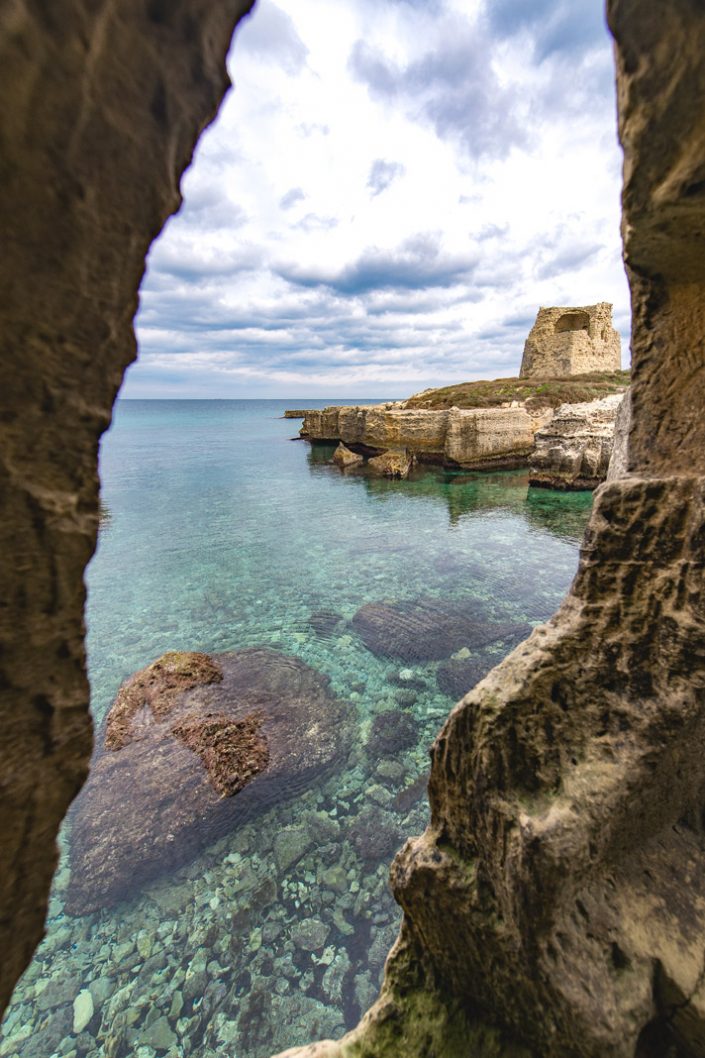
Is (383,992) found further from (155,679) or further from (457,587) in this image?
(457,587)

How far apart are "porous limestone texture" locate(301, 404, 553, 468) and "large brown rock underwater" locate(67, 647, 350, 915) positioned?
23609mm

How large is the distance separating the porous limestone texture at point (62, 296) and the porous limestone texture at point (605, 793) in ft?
6.02

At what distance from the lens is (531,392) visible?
35250mm

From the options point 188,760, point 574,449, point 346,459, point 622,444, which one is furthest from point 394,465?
point 622,444

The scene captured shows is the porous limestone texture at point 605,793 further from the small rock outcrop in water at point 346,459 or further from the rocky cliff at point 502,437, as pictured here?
the small rock outcrop in water at point 346,459

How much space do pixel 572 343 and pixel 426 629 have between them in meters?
43.1

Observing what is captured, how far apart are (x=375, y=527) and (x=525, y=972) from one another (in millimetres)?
16831

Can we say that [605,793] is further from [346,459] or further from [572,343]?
[572,343]

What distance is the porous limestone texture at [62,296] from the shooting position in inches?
44.1

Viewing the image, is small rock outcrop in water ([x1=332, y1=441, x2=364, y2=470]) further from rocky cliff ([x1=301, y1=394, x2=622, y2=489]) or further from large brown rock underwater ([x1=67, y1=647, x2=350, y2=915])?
large brown rock underwater ([x1=67, y1=647, x2=350, y2=915])

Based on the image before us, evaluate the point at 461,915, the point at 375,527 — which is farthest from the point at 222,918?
the point at 375,527

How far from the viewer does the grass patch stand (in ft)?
109

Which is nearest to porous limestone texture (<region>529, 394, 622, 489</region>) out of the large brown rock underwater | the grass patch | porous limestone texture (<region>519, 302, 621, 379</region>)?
the grass patch

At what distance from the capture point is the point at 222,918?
4461 mm
